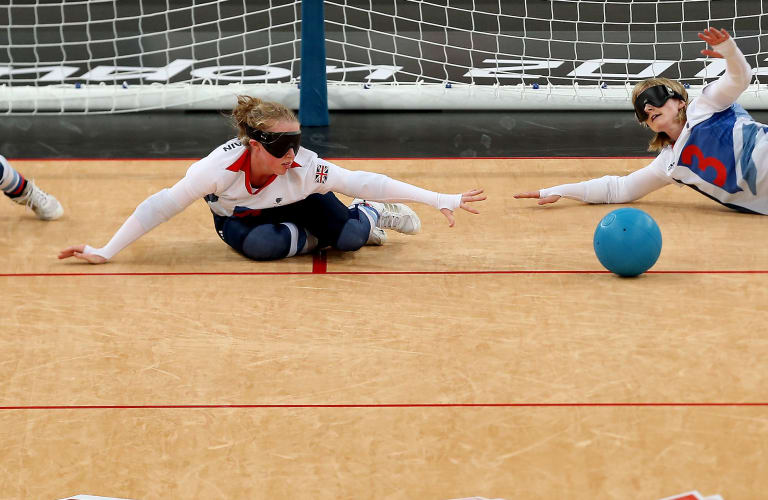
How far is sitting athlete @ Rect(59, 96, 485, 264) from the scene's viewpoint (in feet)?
11.9

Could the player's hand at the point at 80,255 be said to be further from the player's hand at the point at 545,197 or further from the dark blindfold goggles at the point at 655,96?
the dark blindfold goggles at the point at 655,96

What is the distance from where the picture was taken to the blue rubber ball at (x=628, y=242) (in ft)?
11.6

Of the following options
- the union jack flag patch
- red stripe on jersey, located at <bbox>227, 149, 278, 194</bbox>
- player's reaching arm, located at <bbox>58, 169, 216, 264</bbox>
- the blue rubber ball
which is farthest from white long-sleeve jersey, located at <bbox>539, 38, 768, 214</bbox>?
player's reaching arm, located at <bbox>58, 169, 216, 264</bbox>

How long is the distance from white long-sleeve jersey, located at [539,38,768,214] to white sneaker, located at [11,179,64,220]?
266 cm

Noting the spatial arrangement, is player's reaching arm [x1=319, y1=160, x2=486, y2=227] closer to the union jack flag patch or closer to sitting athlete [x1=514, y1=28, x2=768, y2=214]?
the union jack flag patch

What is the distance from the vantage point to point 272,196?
378cm

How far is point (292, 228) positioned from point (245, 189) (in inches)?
10.5

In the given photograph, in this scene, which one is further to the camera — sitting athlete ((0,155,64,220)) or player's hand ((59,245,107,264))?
sitting athlete ((0,155,64,220))

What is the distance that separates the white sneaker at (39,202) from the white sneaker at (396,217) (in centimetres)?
135

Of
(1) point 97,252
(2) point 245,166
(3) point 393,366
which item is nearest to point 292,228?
(2) point 245,166

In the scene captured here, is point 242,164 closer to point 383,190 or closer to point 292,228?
point 292,228

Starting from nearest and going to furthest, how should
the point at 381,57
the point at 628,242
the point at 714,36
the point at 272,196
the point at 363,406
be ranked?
the point at 363,406 < the point at 628,242 < the point at 272,196 < the point at 714,36 < the point at 381,57

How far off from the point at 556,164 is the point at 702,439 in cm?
295

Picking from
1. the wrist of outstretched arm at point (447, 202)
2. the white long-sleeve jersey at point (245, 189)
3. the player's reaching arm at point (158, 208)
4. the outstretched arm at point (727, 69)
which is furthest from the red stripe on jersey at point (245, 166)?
the outstretched arm at point (727, 69)
